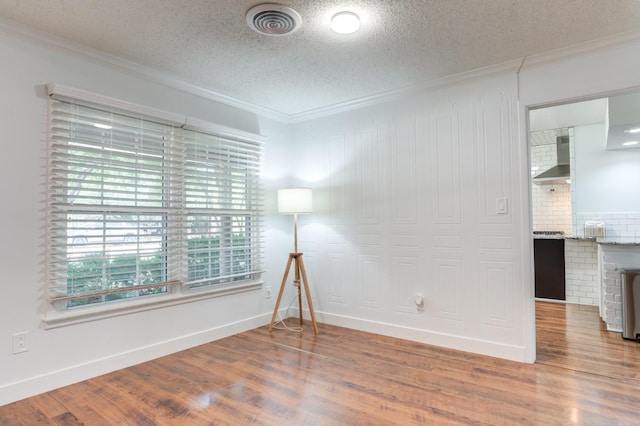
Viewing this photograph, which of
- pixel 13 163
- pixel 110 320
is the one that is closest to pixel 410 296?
pixel 110 320

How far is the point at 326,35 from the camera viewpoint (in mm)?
2576

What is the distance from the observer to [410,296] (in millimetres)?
3611

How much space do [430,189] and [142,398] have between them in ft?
9.47

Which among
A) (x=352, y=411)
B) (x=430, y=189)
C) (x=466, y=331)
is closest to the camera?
(x=352, y=411)

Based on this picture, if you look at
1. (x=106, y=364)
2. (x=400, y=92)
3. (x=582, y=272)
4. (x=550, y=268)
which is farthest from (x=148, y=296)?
(x=582, y=272)

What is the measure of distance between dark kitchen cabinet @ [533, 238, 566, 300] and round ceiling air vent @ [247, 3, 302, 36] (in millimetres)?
4883

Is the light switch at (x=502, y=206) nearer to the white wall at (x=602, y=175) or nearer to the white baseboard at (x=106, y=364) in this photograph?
the white baseboard at (x=106, y=364)

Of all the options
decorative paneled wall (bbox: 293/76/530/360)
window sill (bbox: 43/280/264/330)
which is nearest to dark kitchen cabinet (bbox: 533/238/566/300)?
decorative paneled wall (bbox: 293/76/530/360)

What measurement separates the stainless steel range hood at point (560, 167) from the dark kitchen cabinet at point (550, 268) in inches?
37.0

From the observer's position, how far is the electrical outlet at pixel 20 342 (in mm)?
2412

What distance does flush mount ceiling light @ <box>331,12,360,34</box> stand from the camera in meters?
2.32

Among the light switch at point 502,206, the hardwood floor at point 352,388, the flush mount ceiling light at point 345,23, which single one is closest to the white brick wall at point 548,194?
the hardwood floor at point 352,388

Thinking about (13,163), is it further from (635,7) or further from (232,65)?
(635,7)

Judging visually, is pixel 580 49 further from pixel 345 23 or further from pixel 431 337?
pixel 431 337
